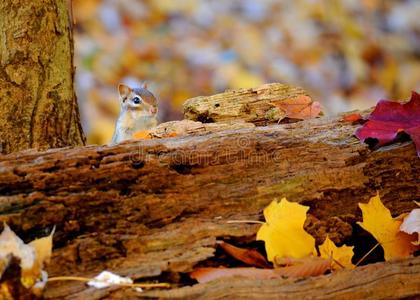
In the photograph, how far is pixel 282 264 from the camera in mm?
1751

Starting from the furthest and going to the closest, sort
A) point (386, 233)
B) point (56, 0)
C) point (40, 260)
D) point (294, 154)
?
point (56, 0), point (294, 154), point (386, 233), point (40, 260)

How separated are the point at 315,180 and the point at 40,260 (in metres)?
0.75

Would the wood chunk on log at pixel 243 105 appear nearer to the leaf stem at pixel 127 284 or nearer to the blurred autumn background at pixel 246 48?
the leaf stem at pixel 127 284

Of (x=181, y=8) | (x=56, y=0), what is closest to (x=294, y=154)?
(x=56, y=0)

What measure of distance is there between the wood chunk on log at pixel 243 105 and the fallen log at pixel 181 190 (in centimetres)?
42

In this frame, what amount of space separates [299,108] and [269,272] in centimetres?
95

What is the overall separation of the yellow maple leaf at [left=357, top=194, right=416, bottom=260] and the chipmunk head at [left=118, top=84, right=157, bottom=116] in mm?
1732

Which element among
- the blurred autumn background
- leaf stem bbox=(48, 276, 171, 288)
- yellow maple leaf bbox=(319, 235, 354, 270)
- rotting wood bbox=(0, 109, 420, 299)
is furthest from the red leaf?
the blurred autumn background

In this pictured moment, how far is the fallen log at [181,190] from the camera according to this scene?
5.51ft

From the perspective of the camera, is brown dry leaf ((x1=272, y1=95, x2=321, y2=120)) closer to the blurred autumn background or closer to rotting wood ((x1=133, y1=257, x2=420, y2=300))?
rotting wood ((x1=133, y1=257, x2=420, y2=300))

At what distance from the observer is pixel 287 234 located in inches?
70.7

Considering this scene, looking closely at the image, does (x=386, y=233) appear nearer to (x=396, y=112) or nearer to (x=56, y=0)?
(x=396, y=112)

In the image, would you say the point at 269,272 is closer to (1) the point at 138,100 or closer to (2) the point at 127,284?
(2) the point at 127,284

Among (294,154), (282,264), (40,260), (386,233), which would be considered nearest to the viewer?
(40,260)
